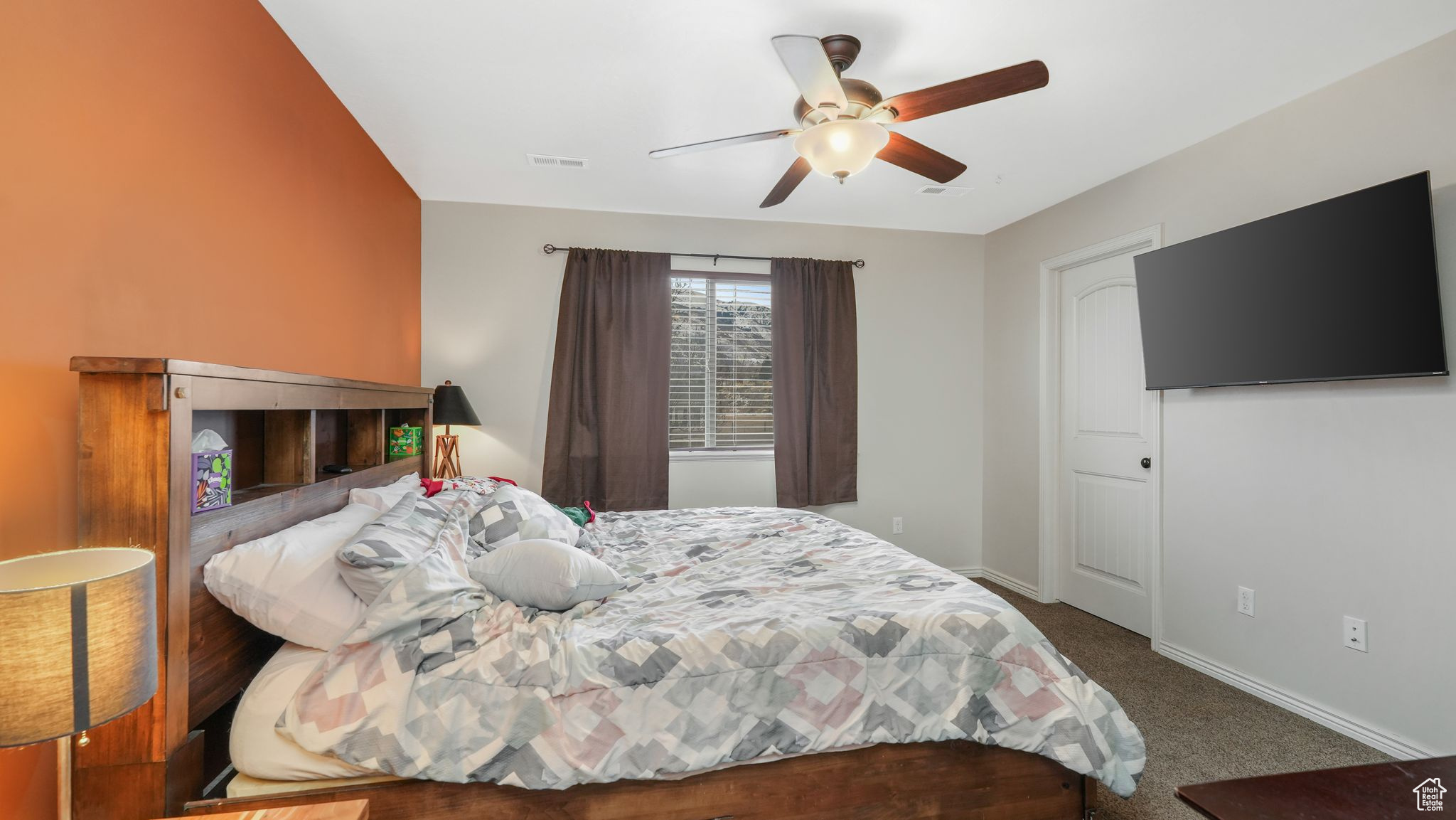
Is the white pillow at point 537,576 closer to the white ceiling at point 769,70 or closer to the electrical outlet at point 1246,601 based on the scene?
the white ceiling at point 769,70

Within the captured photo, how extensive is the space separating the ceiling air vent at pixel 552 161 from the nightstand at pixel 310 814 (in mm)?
2852

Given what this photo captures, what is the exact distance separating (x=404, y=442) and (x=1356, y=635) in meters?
4.04

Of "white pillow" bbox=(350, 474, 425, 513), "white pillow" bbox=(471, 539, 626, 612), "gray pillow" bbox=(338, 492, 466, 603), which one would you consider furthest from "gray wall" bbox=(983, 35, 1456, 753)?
"white pillow" bbox=(350, 474, 425, 513)

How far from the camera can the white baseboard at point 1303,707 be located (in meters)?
2.25

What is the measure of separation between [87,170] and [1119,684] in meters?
3.89

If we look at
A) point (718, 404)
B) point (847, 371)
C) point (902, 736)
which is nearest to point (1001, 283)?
point (847, 371)

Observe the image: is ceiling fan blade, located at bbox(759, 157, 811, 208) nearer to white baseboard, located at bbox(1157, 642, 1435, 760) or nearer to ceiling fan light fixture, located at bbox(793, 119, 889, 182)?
ceiling fan light fixture, located at bbox(793, 119, 889, 182)

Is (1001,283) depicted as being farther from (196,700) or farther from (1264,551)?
(196,700)

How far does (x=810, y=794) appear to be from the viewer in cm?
156

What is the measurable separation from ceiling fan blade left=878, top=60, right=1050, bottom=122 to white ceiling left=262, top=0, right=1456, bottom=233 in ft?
0.91

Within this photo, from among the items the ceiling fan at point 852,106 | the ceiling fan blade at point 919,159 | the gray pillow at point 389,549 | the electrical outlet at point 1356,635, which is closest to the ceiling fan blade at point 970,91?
the ceiling fan at point 852,106

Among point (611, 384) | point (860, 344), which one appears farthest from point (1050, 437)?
point (611, 384)

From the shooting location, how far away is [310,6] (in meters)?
1.99

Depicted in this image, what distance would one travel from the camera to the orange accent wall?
1.19 metres
